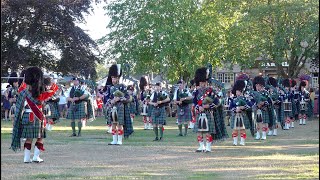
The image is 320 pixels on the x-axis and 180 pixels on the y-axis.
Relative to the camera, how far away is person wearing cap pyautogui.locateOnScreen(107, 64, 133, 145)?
15.3 m

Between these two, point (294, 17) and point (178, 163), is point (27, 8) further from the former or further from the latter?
point (178, 163)

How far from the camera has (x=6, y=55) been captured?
31.3 m

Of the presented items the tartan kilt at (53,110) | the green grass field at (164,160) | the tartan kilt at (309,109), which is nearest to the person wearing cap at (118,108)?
the green grass field at (164,160)

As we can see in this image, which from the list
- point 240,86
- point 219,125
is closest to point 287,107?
point 240,86

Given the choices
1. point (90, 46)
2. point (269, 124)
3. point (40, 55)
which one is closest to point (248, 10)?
point (90, 46)

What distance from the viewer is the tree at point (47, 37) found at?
1241 inches

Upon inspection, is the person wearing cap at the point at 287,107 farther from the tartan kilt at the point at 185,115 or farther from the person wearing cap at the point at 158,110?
the person wearing cap at the point at 158,110

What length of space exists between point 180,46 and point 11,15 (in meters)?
10.1

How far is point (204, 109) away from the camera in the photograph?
13.6 metres

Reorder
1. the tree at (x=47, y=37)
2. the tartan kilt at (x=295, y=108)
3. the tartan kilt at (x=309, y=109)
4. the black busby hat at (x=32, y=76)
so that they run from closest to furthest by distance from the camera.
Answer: the black busby hat at (x=32, y=76) < the tartan kilt at (x=295, y=108) < the tartan kilt at (x=309, y=109) < the tree at (x=47, y=37)

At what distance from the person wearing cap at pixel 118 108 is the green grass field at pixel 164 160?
14.6 inches

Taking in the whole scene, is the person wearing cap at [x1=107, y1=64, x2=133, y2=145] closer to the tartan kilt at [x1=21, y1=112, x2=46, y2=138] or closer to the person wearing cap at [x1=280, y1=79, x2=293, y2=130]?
the tartan kilt at [x1=21, y1=112, x2=46, y2=138]

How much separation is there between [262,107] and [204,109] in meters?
4.74

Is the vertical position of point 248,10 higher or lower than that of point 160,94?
higher
